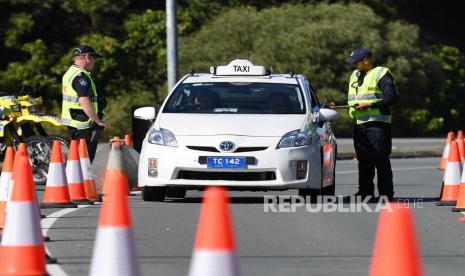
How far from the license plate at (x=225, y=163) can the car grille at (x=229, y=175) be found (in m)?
0.10

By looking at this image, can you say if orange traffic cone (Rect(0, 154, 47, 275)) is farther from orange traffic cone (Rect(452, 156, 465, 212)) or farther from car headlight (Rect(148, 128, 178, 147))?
orange traffic cone (Rect(452, 156, 465, 212))

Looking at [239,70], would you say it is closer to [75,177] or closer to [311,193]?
[311,193]

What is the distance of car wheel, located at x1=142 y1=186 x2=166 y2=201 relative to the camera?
15656 millimetres

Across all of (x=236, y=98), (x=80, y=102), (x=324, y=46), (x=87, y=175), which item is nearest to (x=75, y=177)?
(x=87, y=175)

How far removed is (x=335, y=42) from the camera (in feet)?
141

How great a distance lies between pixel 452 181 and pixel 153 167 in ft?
10.8

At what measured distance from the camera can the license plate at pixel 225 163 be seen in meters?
14.8

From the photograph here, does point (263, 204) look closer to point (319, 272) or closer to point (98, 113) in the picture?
point (98, 113)

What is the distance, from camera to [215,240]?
675cm

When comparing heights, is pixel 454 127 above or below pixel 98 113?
below

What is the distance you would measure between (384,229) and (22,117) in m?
14.1

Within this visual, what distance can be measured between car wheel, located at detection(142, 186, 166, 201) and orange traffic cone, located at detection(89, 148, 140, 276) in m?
8.02

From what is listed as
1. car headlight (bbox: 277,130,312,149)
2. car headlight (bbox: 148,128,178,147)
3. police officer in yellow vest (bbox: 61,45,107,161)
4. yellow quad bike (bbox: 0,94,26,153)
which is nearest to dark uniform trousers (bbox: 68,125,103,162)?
police officer in yellow vest (bbox: 61,45,107,161)

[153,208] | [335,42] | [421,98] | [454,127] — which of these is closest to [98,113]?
[153,208]
